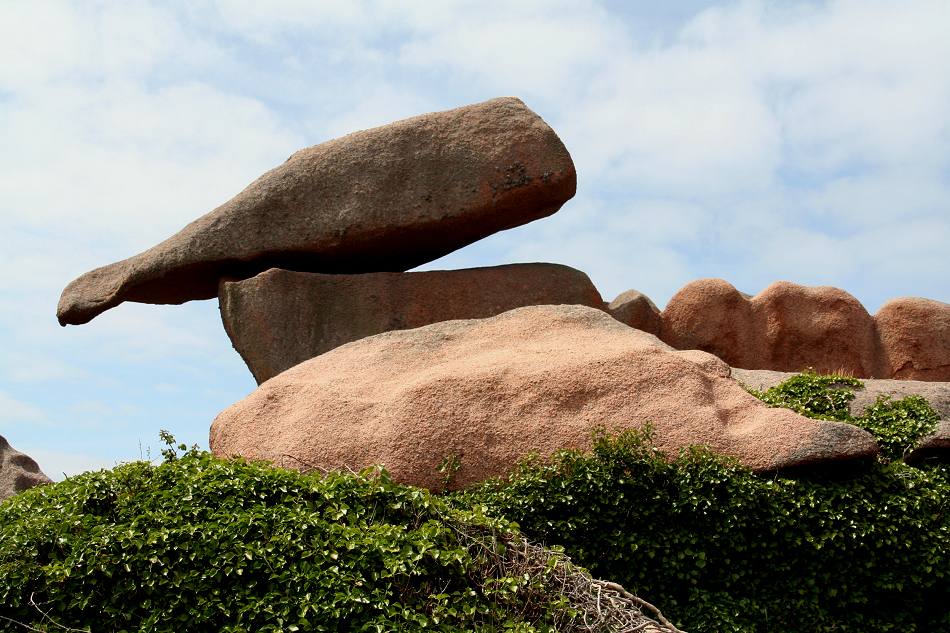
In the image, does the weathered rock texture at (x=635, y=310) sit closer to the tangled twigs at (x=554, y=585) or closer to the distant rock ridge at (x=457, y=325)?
the distant rock ridge at (x=457, y=325)

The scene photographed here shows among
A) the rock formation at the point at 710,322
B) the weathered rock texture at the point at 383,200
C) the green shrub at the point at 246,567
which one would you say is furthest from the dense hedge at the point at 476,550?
the rock formation at the point at 710,322

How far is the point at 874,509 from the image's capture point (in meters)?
8.17

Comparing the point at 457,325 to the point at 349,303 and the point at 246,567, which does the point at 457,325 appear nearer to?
the point at 349,303

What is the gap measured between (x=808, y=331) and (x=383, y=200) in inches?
246

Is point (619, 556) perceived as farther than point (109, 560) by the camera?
Yes

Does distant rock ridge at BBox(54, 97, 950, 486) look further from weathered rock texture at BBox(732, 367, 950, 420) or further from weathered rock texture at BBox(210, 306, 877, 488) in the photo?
weathered rock texture at BBox(732, 367, 950, 420)

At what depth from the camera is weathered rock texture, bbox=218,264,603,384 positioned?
39.6 ft

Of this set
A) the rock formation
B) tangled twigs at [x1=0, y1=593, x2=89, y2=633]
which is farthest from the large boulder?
tangled twigs at [x1=0, y1=593, x2=89, y2=633]

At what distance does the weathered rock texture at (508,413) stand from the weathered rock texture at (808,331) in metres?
4.41

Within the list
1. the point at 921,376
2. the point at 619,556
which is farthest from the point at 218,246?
the point at 921,376

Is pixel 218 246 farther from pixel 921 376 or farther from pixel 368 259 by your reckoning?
pixel 921 376

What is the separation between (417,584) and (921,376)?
34.3 ft

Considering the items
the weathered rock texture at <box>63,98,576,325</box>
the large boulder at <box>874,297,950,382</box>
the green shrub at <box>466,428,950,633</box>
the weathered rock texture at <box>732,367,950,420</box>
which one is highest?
the weathered rock texture at <box>63,98,576,325</box>

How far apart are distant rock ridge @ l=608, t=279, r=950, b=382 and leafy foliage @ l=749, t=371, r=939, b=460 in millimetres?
3986
